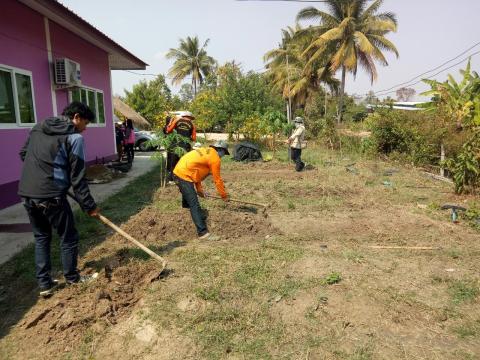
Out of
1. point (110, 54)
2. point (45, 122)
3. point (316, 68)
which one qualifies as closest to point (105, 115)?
point (110, 54)

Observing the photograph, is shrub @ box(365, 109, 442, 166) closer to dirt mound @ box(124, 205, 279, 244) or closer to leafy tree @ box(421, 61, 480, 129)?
leafy tree @ box(421, 61, 480, 129)

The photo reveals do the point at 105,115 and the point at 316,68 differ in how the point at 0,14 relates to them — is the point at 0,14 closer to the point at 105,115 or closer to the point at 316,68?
the point at 105,115

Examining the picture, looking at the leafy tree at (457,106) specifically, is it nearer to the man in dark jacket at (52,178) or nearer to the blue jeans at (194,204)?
the blue jeans at (194,204)

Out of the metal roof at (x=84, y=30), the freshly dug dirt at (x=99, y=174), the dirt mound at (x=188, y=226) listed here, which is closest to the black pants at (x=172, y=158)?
the freshly dug dirt at (x=99, y=174)

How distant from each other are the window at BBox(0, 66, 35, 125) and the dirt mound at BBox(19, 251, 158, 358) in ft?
14.9

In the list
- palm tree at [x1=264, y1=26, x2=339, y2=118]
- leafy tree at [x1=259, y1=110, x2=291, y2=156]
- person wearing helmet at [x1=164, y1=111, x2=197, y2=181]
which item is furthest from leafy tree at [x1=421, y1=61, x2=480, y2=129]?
palm tree at [x1=264, y1=26, x2=339, y2=118]

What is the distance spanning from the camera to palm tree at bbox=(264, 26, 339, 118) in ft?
90.3

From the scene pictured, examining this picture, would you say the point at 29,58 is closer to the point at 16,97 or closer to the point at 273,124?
the point at 16,97

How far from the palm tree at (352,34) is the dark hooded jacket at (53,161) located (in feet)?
68.2

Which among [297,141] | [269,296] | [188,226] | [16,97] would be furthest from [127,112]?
[269,296]

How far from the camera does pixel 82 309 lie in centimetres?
304

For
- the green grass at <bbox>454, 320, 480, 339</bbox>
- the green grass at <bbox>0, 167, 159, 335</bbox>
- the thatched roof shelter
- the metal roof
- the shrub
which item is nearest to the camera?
the green grass at <bbox>454, 320, 480, 339</bbox>

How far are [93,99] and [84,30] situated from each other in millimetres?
2998

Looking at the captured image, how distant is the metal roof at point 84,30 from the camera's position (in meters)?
6.71
